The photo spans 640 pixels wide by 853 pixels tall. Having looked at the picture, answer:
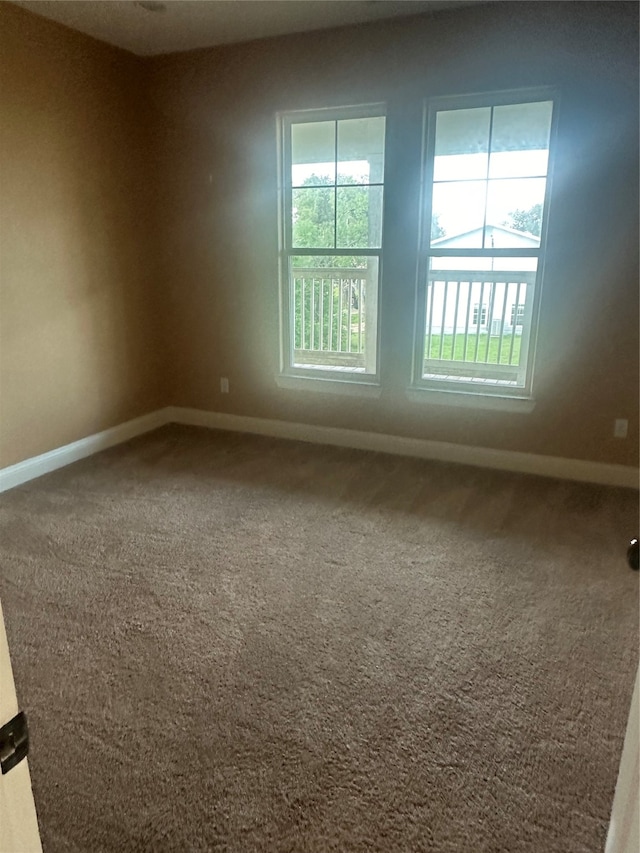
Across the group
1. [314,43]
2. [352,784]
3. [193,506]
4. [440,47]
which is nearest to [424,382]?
[193,506]

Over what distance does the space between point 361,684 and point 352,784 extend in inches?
14.8

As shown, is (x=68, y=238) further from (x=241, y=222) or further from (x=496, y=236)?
(x=496, y=236)

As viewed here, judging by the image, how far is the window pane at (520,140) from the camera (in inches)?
131

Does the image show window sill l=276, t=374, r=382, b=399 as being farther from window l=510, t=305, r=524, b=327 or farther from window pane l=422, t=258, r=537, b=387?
window l=510, t=305, r=524, b=327

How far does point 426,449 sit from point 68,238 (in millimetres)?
2733

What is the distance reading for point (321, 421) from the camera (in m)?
4.28

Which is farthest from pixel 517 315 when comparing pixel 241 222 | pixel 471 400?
pixel 241 222

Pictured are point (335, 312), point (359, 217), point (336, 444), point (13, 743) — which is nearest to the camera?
point (13, 743)

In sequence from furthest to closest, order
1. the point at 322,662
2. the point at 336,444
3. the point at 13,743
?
the point at 336,444 → the point at 322,662 → the point at 13,743

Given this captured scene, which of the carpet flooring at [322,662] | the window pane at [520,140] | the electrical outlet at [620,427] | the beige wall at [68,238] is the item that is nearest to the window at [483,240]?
the window pane at [520,140]

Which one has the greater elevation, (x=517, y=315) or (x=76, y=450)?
(x=517, y=315)

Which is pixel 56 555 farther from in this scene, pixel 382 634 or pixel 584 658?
pixel 584 658

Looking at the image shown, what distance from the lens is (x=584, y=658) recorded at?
2059 mm

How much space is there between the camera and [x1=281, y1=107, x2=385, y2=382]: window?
376 centimetres
